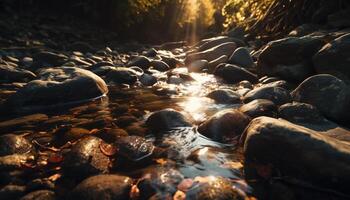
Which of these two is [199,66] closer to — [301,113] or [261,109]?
[261,109]

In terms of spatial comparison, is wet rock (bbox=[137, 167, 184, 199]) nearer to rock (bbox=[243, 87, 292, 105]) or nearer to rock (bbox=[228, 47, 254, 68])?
rock (bbox=[243, 87, 292, 105])

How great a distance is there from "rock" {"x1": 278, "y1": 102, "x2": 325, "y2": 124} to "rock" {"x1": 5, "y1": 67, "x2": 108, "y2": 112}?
11.1ft

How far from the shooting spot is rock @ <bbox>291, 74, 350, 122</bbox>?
4.12 m

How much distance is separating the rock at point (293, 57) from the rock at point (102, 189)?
4.16m

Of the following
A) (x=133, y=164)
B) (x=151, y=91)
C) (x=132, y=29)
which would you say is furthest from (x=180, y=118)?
(x=132, y=29)

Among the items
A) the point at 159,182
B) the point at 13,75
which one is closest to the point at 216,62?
the point at 13,75

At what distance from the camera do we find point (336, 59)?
5230 millimetres

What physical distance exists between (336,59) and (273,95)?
1193mm

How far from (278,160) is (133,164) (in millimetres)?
1370

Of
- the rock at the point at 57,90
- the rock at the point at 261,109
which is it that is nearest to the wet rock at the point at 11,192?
the rock at the point at 261,109

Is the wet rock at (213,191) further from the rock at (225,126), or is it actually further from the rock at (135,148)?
the rock at (225,126)

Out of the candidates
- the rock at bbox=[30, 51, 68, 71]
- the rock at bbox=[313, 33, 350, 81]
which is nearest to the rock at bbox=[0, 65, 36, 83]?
the rock at bbox=[30, 51, 68, 71]

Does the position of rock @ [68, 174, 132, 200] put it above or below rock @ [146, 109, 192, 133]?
below

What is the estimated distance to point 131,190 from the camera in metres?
2.93
